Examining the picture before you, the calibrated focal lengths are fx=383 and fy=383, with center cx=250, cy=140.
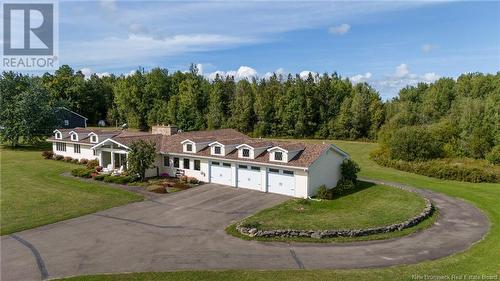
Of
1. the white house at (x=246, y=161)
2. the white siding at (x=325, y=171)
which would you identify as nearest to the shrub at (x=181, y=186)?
the white house at (x=246, y=161)

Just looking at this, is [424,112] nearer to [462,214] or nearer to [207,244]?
[462,214]

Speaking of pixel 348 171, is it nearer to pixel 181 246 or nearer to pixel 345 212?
pixel 345 212

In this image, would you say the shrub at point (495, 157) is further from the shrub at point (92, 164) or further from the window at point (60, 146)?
the window at point (60, 146)

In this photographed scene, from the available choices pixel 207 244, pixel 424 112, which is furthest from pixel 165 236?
pixel 424 112

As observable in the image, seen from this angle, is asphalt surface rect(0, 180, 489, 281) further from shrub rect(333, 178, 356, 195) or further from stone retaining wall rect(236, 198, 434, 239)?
shrub rect(333, 178, 356, 195)

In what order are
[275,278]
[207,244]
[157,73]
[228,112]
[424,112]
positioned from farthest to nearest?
[157,73]
[228,112]
[424,112]
[207,244]
[275,278]

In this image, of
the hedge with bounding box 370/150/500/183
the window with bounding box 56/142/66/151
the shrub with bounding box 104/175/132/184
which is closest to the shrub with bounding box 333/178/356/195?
the hedge with bounding box 370/150/500/183
